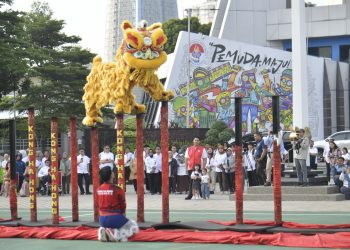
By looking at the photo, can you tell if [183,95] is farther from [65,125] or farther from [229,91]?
[65,125]

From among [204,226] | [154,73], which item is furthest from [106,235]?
[154,73]

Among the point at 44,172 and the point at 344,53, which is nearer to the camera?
the point at 44,172

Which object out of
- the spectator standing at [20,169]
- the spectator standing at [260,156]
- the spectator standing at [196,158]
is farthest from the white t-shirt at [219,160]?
the spectator standing at [20,169]

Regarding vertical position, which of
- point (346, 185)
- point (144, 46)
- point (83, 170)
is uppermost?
point (144, 46)

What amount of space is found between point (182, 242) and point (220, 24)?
188ft

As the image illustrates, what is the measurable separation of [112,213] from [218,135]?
98.0ft

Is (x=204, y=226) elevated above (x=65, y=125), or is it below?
below

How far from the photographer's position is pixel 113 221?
15328 millimetres

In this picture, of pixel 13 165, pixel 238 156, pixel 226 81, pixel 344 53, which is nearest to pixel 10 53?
pixel 13 165

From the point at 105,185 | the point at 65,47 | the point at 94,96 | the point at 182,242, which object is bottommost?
the point at 182,242

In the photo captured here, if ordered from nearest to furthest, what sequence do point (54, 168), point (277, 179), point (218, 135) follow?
point (277, 179)
point (54, 168)
point (218, 135)

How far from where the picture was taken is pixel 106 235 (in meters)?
15.6

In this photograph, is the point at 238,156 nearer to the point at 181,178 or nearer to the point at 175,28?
the point at 181,178

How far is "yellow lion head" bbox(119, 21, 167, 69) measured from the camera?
74.8 ft
